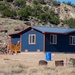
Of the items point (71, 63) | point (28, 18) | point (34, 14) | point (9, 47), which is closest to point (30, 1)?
point (34, 14)

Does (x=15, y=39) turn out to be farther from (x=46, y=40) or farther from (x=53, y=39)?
(x=53, y=39)

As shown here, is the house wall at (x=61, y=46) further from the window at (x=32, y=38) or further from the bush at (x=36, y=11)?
the bush at (x=36, y=11)

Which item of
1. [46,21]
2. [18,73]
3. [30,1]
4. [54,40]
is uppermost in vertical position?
[30,1]

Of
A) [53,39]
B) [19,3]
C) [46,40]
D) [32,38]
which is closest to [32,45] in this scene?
[32,38]

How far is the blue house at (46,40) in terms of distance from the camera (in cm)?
4241

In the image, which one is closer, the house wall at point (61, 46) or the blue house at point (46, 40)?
the blue house at point (46, 40)

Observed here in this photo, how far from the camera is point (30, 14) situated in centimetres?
8425

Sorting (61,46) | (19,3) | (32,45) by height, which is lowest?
(61,46)

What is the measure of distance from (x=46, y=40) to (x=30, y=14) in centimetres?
4246

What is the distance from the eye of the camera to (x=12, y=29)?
59.8m

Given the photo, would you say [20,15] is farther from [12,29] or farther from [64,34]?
[64,34]

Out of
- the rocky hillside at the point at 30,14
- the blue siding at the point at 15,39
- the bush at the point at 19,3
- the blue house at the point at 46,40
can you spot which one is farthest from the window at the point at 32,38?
the bush at the point at 19,3

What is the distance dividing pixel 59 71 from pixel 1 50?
23.6 meters

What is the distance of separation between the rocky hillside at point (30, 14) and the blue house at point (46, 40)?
890cm
